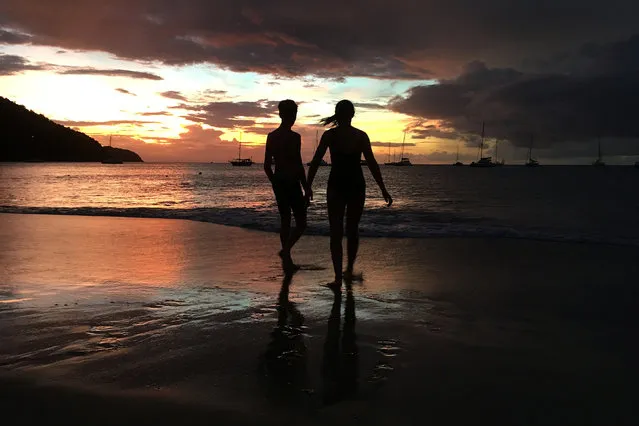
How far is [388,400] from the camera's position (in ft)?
8.50

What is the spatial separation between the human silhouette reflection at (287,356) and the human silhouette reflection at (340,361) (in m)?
0.16

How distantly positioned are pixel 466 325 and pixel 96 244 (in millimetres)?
6806

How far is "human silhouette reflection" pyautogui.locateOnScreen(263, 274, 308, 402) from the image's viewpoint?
2756 mm

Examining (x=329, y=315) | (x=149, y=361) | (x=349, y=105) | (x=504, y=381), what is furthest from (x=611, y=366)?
(x=349, y=105)

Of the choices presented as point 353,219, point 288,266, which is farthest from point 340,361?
point 288,266

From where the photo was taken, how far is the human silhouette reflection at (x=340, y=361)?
8.81 ft

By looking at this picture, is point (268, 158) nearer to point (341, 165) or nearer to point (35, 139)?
point (341, 165)

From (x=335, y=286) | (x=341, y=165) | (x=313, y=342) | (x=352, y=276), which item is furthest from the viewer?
(x=352, y=276)

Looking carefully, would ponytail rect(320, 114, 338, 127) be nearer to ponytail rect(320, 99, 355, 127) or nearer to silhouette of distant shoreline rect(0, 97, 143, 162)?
ponytail rect(320, 99, 355, 127)

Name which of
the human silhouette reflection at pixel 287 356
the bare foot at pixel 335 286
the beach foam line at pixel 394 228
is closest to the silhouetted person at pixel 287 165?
the bare foot at pixel 335 286

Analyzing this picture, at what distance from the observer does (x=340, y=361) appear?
3.14 metres

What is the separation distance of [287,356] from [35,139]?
186 m

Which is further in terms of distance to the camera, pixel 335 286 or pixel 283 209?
pixel 283 209

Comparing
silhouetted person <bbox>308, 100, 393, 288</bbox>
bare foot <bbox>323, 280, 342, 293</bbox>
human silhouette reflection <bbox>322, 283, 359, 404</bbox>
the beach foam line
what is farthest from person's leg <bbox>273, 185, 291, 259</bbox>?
the beach foam line
